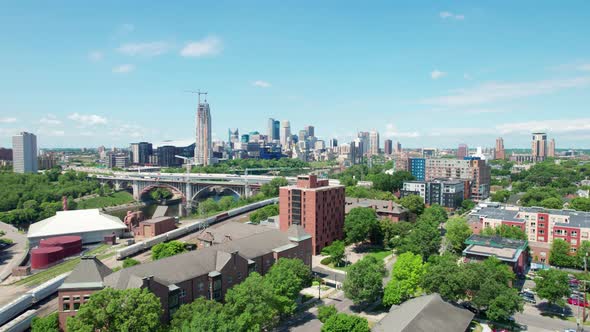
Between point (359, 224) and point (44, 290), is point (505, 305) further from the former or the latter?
point (44, 290)

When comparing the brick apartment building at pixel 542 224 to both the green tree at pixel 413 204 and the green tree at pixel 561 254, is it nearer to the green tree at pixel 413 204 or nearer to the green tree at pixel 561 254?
the green tree at pixel 561 254

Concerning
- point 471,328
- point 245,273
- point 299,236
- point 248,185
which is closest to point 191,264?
point 245,273

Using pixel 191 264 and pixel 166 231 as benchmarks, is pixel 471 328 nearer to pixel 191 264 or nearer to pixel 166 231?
pixel 191 264

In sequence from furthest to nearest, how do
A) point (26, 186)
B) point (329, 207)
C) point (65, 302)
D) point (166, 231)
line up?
point (26, 186), point (166, 231), point (329, 207), point (65, 302)

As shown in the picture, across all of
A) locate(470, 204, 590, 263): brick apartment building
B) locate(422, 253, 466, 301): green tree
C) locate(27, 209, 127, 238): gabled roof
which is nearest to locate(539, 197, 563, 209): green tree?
locate(470, 204, 590, 263): brick apartment building

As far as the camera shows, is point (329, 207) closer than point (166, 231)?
Yes

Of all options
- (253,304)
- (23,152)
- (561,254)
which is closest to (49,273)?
(253,304)

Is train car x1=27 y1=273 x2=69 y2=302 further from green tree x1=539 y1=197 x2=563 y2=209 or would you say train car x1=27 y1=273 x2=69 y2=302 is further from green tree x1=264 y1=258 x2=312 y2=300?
green tree x1=539 y1=197 x2=563 y2=209
